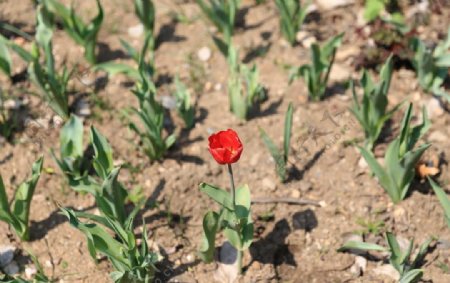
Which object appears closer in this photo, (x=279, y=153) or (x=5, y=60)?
(x=279, y=153)

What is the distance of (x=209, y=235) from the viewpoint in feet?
9.20

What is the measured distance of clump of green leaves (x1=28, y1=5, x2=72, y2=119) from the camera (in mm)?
3365

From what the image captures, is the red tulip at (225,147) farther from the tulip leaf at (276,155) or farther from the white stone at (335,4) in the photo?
the white stone at (335,4)

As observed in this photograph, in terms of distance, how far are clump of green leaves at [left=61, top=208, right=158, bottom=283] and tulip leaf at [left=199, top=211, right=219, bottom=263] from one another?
0.72ft

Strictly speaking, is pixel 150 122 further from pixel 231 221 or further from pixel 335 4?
pixel 335 4

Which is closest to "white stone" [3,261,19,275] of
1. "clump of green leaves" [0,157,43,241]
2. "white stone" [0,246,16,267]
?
"white stone" [0,246,16,267]

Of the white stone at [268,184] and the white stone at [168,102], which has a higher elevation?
the white stone at [168,102]

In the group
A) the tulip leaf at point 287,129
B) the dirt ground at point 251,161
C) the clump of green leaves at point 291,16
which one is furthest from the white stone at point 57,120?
the clump of green leaves at point 291,16

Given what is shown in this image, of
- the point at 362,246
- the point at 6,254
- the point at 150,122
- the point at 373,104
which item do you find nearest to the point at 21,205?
the point at 6,254

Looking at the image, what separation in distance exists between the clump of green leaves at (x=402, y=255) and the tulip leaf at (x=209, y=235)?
598 mm

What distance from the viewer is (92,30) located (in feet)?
12.1

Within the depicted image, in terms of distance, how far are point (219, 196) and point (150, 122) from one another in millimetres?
676

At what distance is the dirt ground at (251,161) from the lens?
9.99 feet

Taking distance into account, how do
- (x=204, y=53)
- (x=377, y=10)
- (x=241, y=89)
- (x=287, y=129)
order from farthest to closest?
1. (x=377, y=10)
2. (x=204, y=53)
3. (x=241, y=89)
4. (x=287, y=129)
